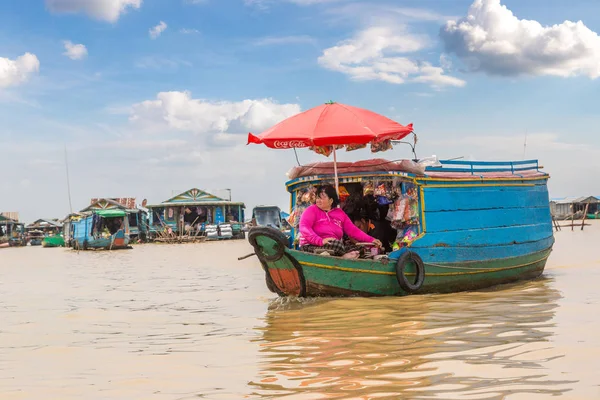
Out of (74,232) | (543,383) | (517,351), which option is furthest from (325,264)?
(74,232)

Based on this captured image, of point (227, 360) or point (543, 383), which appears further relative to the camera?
point (227, 360)

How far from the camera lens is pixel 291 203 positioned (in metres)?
10.2

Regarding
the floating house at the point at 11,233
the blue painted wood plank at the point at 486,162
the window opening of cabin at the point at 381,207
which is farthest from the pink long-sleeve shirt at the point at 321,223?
the floating house at the point at 11,233

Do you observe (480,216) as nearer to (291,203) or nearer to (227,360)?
(291,203)

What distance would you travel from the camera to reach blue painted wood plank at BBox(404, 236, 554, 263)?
364 inches

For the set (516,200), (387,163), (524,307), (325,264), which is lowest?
(524,307)

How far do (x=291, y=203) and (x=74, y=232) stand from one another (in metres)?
32.2

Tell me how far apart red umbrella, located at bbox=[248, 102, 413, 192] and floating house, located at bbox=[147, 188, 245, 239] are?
35.3m

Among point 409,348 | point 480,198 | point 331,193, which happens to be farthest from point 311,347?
point 480,198

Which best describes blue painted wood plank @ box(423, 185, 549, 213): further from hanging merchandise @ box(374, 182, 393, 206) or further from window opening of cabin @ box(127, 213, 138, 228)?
window opening of cabin @ box(127, 213, 138, 228)

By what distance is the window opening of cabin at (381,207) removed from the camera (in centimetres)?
942

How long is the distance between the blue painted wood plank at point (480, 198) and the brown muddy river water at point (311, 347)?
1.34 metres

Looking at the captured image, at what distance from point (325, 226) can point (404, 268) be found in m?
1.24

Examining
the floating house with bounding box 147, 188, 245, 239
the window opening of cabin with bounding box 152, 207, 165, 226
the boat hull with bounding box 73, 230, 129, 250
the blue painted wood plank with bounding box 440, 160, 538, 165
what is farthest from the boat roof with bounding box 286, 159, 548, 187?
the window opening of cabin with bounding box 152, 207, 165, 226
